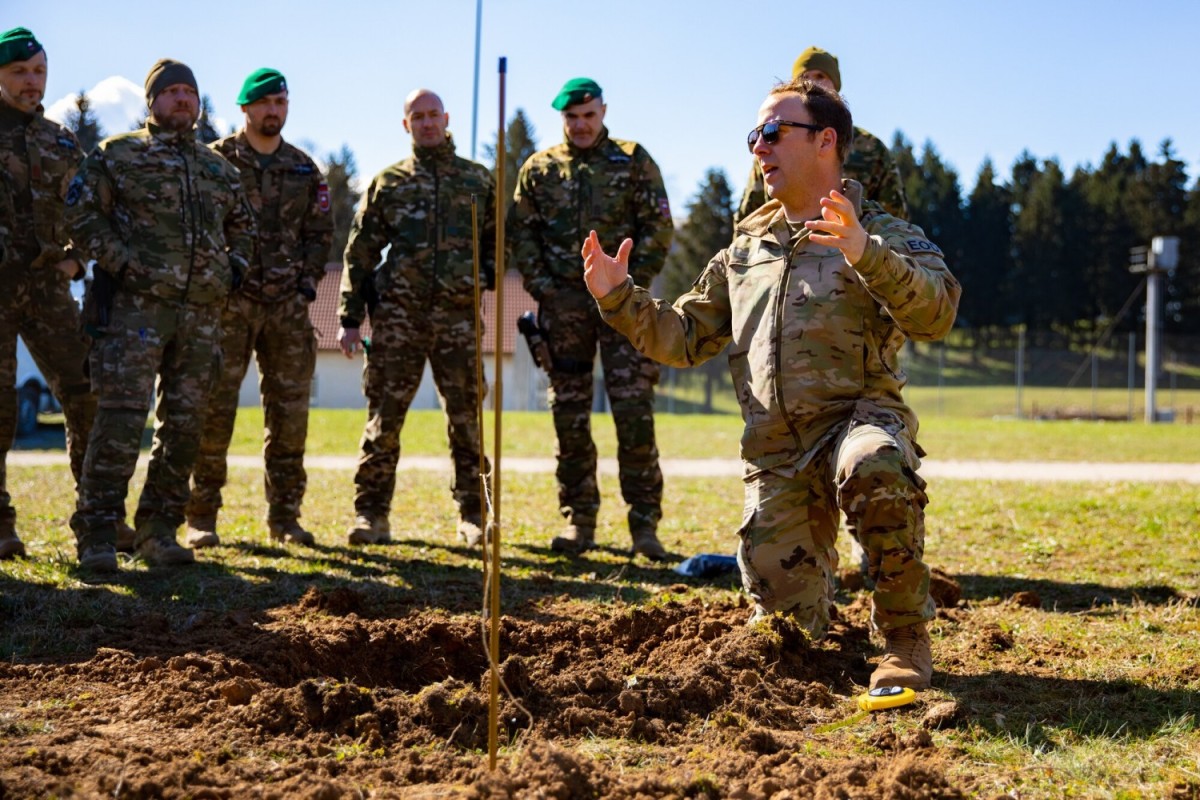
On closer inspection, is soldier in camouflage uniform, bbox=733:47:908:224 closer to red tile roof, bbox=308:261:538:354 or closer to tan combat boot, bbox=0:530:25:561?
tan combat boot, bbox=0:530:25:561

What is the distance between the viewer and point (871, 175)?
6.73m

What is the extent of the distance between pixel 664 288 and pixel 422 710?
190 feet

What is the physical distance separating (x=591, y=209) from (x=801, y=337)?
3.13 meters

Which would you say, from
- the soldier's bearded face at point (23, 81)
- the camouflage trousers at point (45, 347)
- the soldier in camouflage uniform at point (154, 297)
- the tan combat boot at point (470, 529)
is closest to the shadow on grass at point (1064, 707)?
the tan combat boot at point (470, 529)

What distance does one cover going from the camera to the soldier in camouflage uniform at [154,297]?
21.2 ft

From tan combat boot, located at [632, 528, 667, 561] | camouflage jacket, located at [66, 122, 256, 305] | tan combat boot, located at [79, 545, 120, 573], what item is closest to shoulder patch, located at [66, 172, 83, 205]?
camouflage jacket, located at [66, 122, 256, 305]

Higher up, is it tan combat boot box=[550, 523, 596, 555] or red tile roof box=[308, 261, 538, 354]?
red tile roof box=[308, 261, 538, 354]

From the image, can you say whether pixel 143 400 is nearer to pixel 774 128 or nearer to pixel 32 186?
pixel 32 186

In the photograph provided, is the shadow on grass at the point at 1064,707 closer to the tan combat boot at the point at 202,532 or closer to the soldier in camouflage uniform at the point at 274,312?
the soldier in camouflage uniform at the point at 274,312

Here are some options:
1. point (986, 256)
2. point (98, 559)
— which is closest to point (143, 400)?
point (98, 559)

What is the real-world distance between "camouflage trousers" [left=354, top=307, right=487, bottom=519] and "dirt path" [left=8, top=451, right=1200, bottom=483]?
5.87 m

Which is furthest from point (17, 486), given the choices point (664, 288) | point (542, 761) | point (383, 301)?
point (664, 288)

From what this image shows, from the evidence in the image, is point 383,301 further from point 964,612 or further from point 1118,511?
point 1118,511

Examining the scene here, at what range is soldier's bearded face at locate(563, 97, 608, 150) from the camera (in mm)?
7410
